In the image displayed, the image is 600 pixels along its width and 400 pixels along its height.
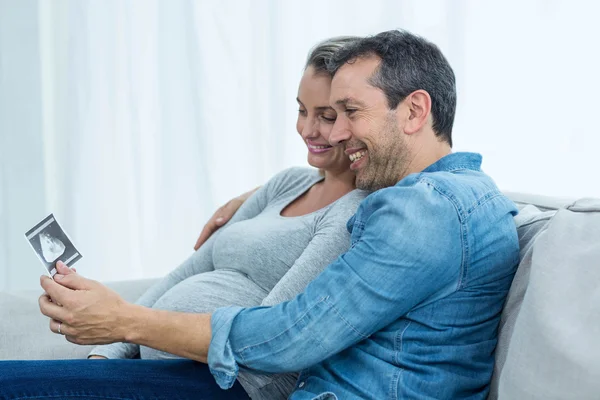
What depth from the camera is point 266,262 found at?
5.75ft

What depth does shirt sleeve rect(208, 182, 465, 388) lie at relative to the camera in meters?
1.18

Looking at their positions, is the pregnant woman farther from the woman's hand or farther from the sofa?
the sofa

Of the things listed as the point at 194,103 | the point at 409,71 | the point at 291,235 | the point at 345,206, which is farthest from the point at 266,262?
the point at 194,103

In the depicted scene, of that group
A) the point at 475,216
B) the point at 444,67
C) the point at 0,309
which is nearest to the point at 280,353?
the point at 475,216

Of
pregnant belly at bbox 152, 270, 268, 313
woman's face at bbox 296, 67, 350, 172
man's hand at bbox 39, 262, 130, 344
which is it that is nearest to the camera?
man's hand at bbox 39, 262, 130, 344

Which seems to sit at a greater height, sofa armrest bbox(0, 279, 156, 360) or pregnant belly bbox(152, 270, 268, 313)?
pregnant belly bbox(152, 270, 268, 313)

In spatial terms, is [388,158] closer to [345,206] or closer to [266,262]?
[345,206]

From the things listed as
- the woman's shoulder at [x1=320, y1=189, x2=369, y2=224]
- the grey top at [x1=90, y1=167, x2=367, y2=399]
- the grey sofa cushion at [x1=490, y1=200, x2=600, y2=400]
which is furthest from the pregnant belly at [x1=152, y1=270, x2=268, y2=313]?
the grey sofa cushion at [x1=490, y1=200, x2=600, y2=400]

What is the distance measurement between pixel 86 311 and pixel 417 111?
736mm

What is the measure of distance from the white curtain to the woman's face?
1150 mm

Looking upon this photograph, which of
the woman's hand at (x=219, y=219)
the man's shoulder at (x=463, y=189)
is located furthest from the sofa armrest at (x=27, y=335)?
the man's shoulder at (x=463, y=189)

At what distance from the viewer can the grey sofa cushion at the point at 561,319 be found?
1.02 metres

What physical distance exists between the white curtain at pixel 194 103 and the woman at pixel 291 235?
112cm

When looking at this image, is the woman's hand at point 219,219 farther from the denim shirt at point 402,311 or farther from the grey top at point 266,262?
the denim shirt at point 402,311
